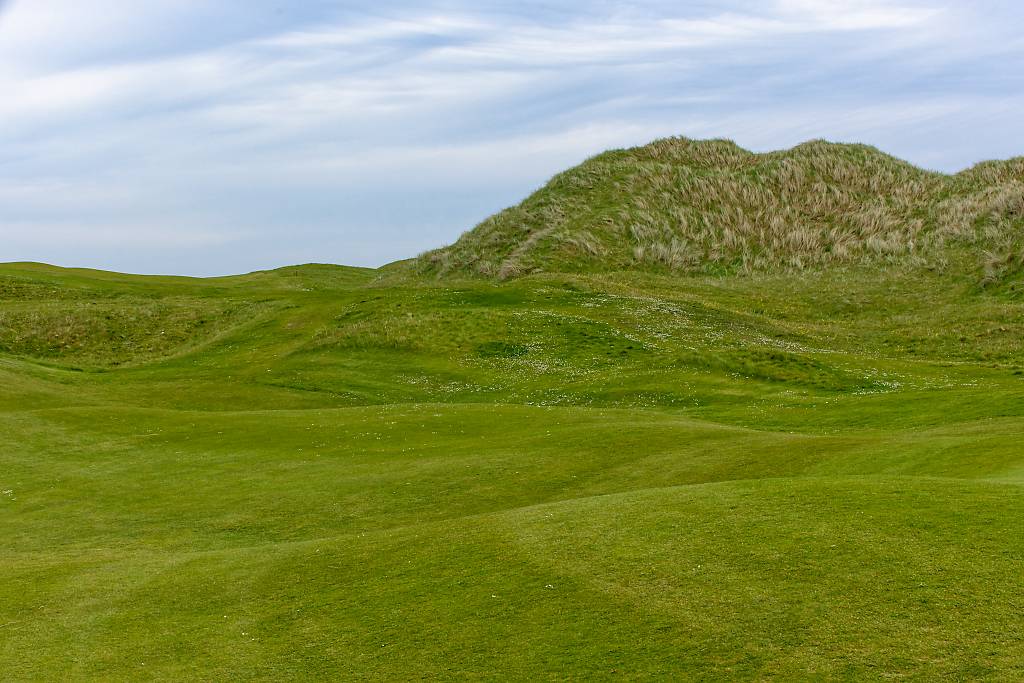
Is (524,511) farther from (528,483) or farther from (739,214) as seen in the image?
(739,214)

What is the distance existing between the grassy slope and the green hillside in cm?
9

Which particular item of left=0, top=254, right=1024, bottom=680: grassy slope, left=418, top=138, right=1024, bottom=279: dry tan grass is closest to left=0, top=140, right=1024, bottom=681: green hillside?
left=0, top=254, right=1024, bottom=680: grassy slope

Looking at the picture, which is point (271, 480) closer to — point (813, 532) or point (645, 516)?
point (645, 516)

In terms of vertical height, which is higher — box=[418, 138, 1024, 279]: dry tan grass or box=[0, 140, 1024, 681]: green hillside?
box=[418, 138, 1024, 279]: dry tan grass

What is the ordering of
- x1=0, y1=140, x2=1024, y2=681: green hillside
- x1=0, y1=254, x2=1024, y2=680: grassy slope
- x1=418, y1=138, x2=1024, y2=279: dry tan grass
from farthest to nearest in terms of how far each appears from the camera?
x1=418, y1=138, x2=1024, y2=279: dry tan grass, x1=0, y1=140, x2=1024, y2=681: green hillside, x1=0, y1=254, x2=1024, y2=680: grassy slope

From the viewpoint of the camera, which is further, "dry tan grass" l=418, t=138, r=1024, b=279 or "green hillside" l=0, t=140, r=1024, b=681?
"dry tan grass" l=418, t=138, r=1024, b=279

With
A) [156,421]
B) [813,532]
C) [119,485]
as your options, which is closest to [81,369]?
[156,421]

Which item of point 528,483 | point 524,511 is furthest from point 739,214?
point 524,511

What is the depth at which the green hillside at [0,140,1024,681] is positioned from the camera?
47.0 feet

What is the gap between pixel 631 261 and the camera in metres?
98.0

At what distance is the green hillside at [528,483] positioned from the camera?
1432 cm

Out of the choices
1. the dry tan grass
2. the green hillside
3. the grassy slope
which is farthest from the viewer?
the dry tan grass

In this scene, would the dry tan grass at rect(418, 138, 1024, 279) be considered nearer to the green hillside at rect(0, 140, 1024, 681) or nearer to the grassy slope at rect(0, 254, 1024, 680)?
the green hillside at rect(0, 140, 1024, 681)

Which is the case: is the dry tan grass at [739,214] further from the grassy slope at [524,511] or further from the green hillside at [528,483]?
the grassy slope at [524,511]
